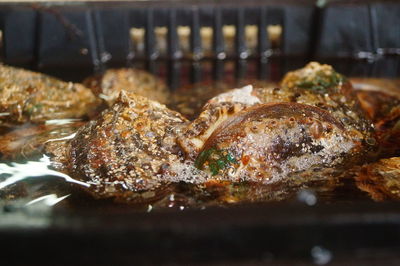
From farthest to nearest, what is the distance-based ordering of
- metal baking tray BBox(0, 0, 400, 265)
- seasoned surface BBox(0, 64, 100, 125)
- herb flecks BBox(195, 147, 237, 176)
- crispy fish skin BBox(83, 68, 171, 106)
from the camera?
1. metal baking tray BBox(0, 0, 400, 265)
2. crispy fish skin BBox(83, 68, 171, 106)
3. seasoned surface BBox(0, 64, 100, 125)
4. herb flecks BBox(195, 147, 237, 176)

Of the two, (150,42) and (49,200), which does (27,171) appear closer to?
(49,200)

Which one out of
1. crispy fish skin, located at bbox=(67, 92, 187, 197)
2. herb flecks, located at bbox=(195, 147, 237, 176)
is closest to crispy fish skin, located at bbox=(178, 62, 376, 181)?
herb flecks, located at bbox=(195, 147, 237, 176)

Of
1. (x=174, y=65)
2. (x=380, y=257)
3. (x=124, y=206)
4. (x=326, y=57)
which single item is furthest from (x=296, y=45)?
(x=380, y=257)

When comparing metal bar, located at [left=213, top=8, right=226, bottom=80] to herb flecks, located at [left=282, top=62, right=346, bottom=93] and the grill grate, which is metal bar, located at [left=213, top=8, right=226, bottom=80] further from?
herb flecks, located at [left=282, top=62, right=346, bottom=93]

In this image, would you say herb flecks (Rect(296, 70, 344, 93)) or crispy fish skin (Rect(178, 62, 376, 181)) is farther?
herb flecks (Rect(296, 70, 344, 93))

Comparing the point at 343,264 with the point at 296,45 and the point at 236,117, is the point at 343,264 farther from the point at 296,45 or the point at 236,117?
the point at 296,45

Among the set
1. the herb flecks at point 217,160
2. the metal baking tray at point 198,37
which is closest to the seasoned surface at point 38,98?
the metal baking tray at point 198,37
